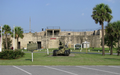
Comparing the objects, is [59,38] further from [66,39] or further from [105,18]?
[105,18]

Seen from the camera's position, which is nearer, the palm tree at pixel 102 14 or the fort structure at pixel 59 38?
the palm tree at pixel 102 14

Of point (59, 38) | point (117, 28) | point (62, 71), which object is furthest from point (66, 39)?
point (62, 71)

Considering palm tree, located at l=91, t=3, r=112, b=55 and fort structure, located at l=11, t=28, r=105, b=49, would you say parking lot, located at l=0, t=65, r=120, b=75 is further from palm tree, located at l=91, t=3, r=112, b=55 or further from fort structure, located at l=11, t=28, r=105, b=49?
fort structure, located at l=11, t=28, r=105, b=49

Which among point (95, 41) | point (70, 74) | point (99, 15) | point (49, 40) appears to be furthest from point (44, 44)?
point (70, 74)

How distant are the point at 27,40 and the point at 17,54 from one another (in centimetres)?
4087

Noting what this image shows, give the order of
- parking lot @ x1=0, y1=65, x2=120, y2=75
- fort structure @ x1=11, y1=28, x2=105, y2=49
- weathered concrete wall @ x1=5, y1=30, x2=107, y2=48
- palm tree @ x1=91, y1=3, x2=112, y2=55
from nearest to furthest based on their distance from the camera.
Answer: parking lot @ x1=0, y1=65, x2=120, y2=75 → palm tree @ x1=91, y1=3, x2=112, y2=55 → weathered concrete wall @ x1=5, y1=30, x2=107, y2=48 → fort structure @ x1=11, y1=28, x2=105, y2=49

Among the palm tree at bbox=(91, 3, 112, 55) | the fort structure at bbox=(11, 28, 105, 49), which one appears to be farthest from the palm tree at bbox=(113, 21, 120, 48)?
the fort structure at bbox=(11, 28, 105, 49)

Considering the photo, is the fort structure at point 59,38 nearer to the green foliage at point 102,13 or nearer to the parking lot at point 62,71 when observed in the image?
the green foliage at point 102,13

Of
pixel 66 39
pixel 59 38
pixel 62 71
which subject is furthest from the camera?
pixel 59 38

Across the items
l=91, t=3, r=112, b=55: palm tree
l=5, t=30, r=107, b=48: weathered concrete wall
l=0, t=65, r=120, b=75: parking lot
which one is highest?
l=91, t=3, r=112, b=55: palm tree

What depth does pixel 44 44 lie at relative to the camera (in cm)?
6259

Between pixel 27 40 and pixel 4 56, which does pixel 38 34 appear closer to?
pixel 27 40

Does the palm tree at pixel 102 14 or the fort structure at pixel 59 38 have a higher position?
the palm tree at pixel 102 14

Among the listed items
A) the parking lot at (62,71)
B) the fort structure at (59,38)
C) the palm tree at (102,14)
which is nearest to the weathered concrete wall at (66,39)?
the fort structure at (59,38)
